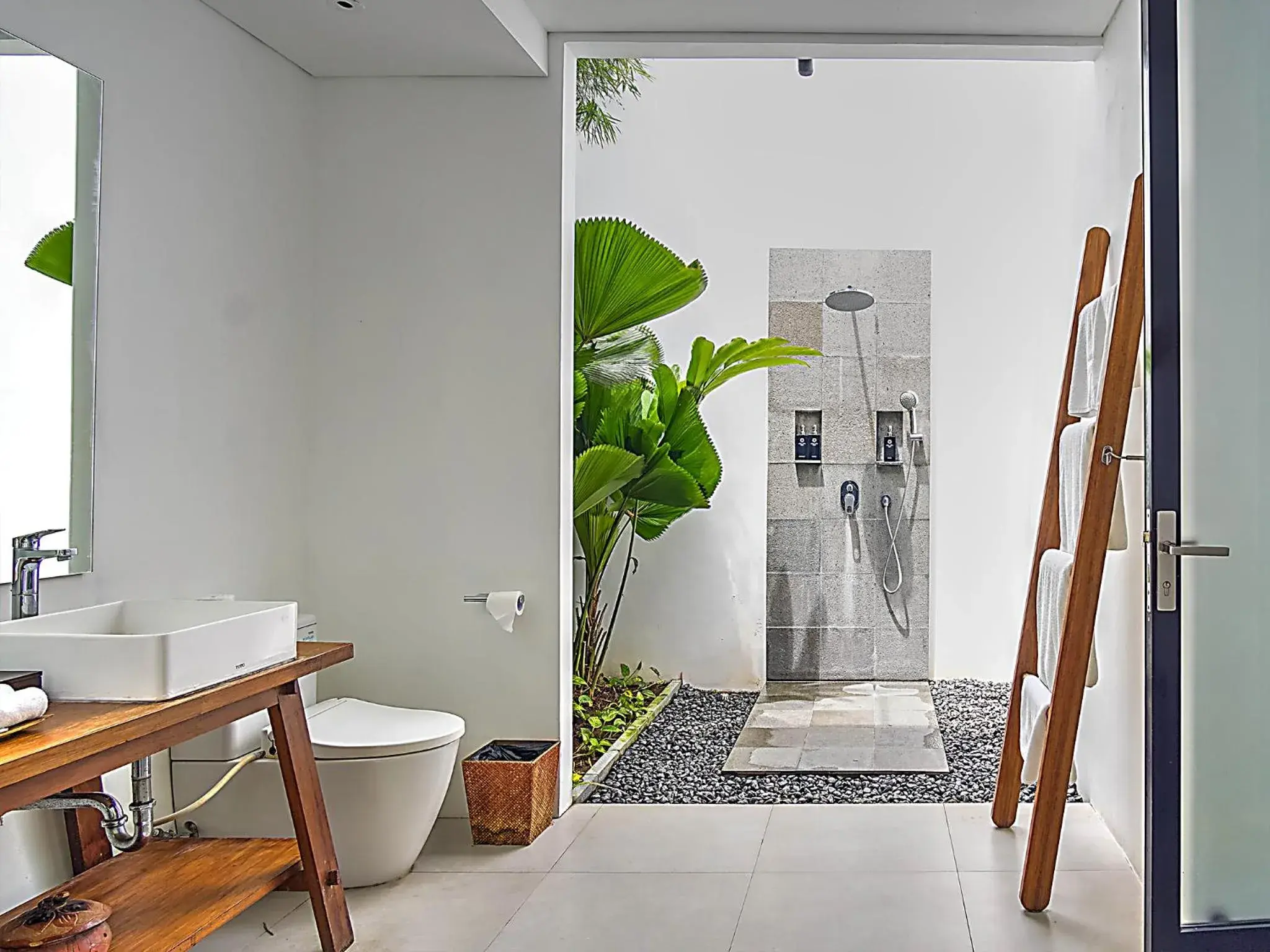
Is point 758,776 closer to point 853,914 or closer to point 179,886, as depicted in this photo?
point 853,914

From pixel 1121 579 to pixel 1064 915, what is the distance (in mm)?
934

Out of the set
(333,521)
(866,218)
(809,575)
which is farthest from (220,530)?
(866,218)

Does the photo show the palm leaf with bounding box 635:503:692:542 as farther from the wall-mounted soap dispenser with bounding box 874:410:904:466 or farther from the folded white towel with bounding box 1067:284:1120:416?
the folded white towel with bounding box 1067:284:1120:416

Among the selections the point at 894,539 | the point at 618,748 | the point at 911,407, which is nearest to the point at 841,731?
the point at 618,748

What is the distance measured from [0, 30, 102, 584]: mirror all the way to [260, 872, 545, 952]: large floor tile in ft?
3.23

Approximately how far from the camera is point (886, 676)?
559 cm

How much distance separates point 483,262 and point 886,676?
10.2 feet

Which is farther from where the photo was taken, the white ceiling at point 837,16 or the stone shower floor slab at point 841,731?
the stone shower floor slab at point 841,731

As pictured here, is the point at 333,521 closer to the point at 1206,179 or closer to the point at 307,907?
the point at 307,907

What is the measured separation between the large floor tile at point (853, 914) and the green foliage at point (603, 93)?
3.46 meters

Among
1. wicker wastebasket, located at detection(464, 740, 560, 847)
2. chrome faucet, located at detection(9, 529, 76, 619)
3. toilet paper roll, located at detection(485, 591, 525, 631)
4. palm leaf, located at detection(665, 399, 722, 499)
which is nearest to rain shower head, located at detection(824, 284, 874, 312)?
palm leaf, located at detection(665, 399, 722, 499)

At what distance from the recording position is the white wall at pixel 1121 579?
3.05 metres

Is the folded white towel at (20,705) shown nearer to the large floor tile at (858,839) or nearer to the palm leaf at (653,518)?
the large floor tile at (858,839)

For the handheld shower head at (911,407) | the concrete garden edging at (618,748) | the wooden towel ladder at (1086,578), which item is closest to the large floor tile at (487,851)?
the concrete garden edging at (618,748)
